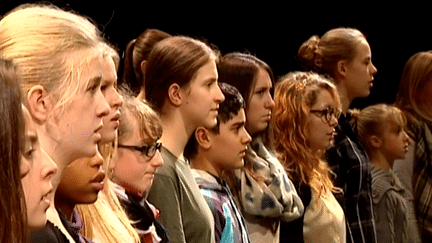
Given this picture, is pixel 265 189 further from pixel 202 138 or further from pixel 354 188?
pixel 354 188

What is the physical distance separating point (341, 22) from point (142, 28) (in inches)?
54.3

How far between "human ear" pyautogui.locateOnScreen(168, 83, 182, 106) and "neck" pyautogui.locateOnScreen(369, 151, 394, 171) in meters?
1.83

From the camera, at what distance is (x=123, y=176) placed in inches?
102

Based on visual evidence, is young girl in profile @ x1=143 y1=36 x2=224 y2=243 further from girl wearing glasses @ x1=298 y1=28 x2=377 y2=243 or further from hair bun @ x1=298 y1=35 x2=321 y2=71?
hair bun @ x1=298 y1=35 x2=321 y2=71

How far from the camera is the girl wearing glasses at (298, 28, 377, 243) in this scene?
3.93m

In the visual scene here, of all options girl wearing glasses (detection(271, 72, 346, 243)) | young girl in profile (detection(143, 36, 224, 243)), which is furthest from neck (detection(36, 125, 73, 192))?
girl wearing glasses (detection(271, 72, 346, 243))

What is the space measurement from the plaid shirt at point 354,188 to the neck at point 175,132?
1.20m

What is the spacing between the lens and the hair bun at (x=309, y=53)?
4156 millimetres

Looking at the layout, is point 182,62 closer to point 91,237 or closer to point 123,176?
point 123,176

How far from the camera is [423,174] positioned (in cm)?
452

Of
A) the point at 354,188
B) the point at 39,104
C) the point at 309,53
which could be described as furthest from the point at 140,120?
the point at 309,53

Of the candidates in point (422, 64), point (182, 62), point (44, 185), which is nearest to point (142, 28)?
point (422, 64)

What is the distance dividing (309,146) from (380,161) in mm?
759

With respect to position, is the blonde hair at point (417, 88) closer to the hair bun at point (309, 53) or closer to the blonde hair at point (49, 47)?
the hair bun at point (309, 53)
